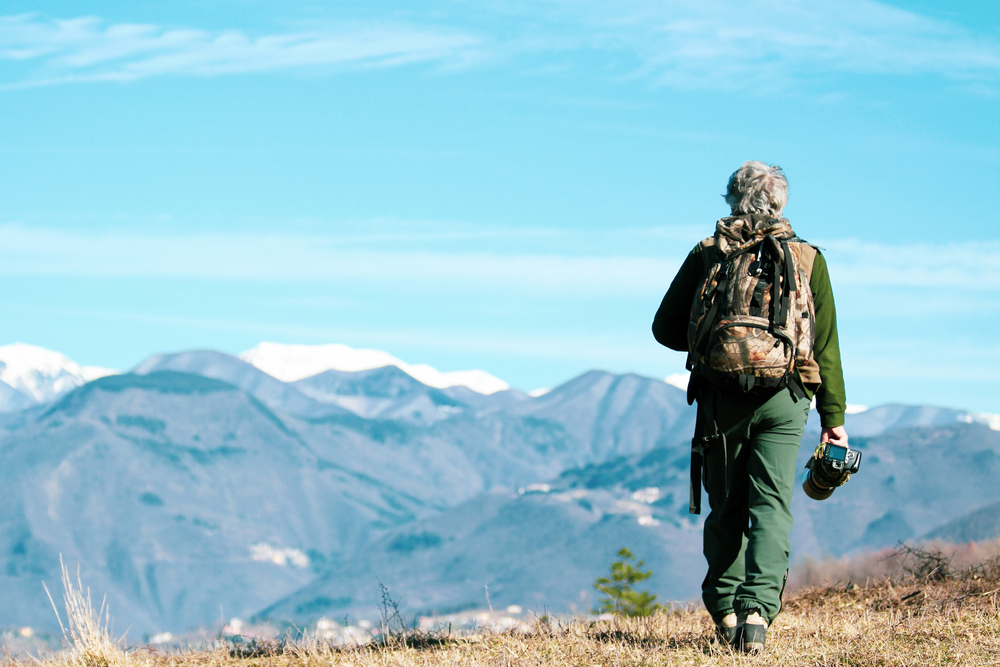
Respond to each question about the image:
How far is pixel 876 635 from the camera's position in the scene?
5.63 m

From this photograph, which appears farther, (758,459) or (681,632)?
(681,632)

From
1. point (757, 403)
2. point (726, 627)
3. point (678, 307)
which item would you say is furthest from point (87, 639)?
point (757, 403)

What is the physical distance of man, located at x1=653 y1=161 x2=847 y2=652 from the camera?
5250mm

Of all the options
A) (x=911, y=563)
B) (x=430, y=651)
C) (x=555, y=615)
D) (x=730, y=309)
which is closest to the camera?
(x=730, y=309)

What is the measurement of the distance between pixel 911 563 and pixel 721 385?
4.95m

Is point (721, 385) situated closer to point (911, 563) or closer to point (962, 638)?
point (962, 638)

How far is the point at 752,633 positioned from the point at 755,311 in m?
1.50

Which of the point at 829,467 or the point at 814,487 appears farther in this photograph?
the point at 814,487

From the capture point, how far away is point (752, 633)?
5273mm

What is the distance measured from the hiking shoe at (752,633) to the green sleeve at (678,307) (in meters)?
1.33

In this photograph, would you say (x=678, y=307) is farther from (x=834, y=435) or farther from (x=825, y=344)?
(x=834, y=435)

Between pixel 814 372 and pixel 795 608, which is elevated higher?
pixel 814 372

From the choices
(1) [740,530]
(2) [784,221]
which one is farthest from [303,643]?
(2) [784,221]

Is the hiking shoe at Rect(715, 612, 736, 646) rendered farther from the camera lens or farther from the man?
the camera lens
